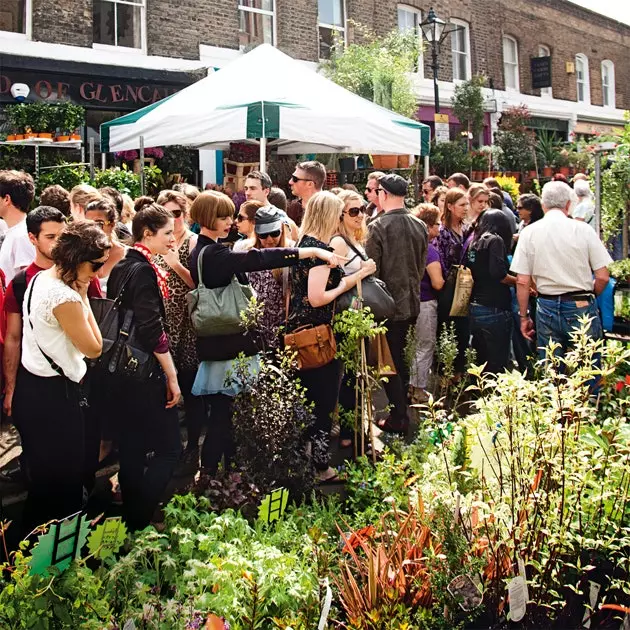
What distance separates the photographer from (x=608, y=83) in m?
26.1

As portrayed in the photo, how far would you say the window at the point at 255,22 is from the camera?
13914 millimetres

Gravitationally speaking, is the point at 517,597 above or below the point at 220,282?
below

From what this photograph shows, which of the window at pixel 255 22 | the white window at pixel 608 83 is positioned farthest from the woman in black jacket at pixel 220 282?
the white window at pixel 608 83

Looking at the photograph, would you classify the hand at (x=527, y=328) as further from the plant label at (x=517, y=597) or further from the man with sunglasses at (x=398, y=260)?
the plant label at (x=517, y=597)

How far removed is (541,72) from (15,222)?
66.5ft

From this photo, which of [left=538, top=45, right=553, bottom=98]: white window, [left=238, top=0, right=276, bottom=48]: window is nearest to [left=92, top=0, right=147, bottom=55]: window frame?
[left=238, top=0, right=276, bottom=48]: window

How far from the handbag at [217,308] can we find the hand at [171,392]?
38 centimetres

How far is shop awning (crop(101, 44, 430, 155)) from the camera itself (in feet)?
21.6

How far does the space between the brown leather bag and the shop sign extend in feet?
26.9

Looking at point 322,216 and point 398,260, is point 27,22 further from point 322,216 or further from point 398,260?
point 322,216

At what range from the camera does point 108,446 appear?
4688mm

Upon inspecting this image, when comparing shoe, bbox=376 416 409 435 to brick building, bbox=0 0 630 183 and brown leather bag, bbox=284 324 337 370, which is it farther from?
brick building, bbox=0 0 630 183

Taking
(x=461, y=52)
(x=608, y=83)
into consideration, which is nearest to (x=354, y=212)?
(x=461, y=52)

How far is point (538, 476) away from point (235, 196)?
5.97 m
